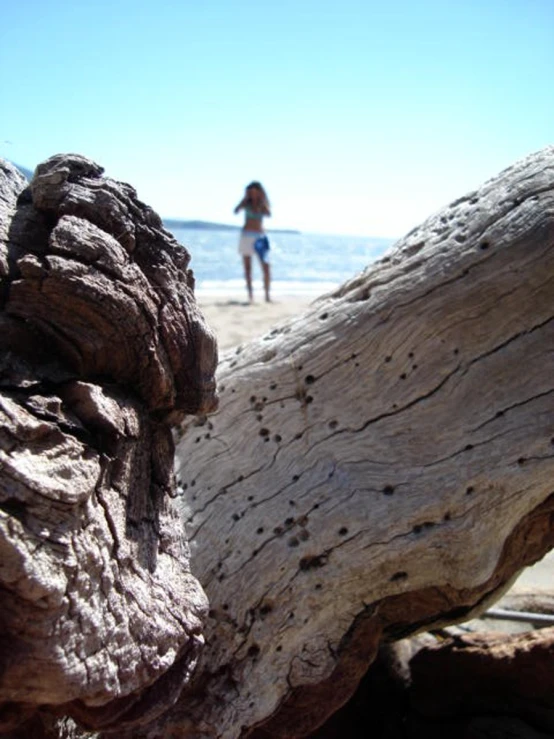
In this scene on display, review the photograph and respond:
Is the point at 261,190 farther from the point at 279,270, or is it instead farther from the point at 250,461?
the point at 279,270

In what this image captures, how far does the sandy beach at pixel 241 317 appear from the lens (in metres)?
7.55

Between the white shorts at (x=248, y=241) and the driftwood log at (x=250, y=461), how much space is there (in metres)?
8.14

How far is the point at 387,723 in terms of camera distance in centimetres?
271

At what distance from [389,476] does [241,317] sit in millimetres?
7288

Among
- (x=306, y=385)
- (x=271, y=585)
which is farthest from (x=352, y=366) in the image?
(x=271, y=585)

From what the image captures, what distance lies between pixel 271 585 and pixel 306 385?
682 millimetres

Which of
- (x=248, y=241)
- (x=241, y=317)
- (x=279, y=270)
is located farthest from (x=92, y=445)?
(x=279, y=270)

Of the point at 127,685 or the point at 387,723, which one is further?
the point at 387,723

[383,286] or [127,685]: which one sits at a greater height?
[383,286]

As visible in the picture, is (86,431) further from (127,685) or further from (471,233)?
(471,233)

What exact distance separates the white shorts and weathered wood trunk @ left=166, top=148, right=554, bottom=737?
8366 mm

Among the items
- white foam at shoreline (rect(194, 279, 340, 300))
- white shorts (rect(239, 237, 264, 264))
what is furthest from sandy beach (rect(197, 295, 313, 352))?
white foam at shoreline (rect(194, 279, 340, 300))

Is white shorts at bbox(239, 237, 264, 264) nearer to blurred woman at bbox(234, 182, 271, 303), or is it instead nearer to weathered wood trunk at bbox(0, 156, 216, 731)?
blurred woman at bbox(234, 182, 271, 303)

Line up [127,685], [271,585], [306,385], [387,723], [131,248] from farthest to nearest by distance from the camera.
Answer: [387,723]
[306,385]
[271,585]
[131,248]
[127,685]
